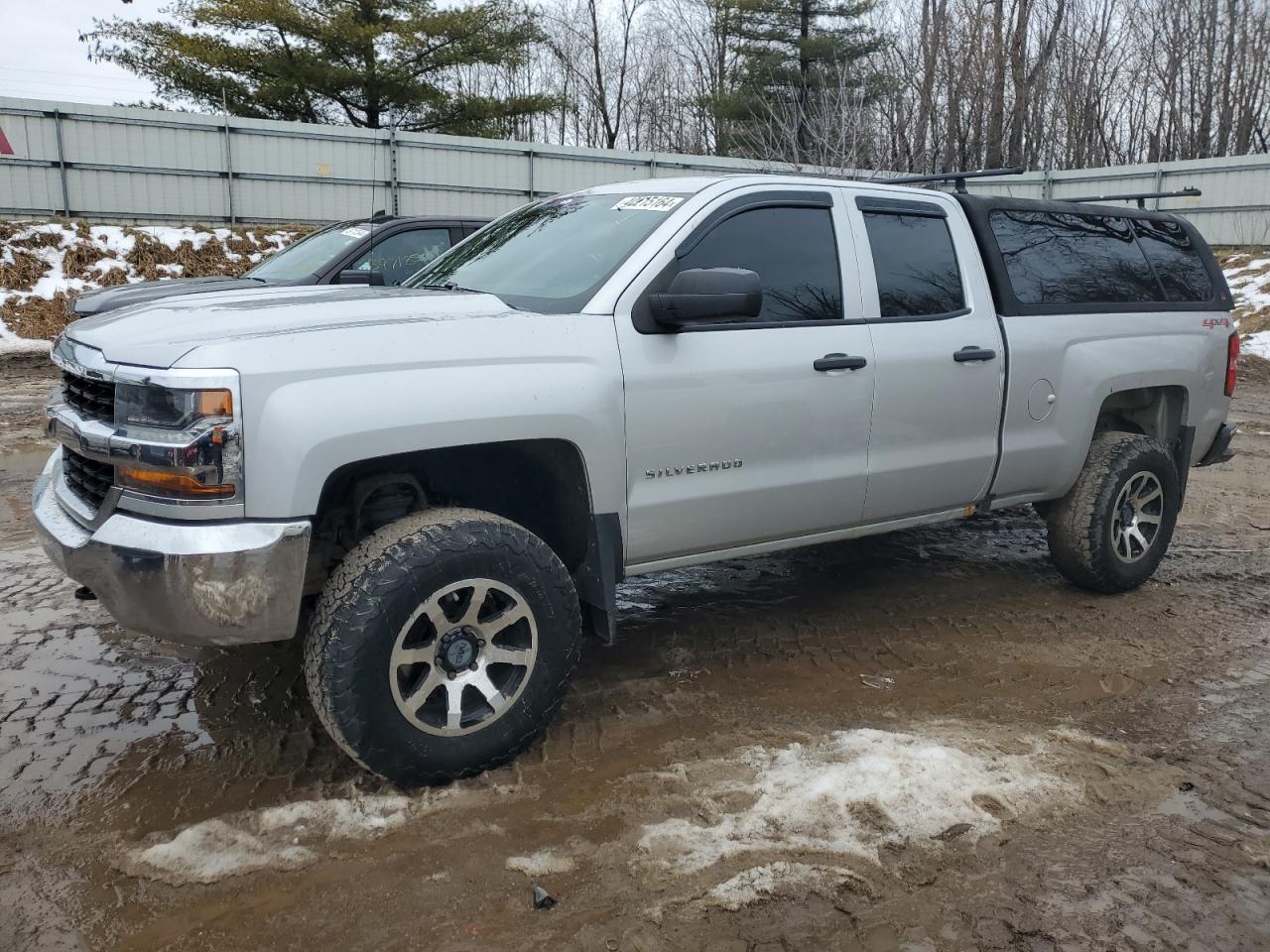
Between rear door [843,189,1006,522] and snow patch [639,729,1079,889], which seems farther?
rear door [843,189,1006,522]

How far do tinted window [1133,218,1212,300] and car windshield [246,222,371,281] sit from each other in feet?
19.1

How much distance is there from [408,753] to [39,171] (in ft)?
59.5

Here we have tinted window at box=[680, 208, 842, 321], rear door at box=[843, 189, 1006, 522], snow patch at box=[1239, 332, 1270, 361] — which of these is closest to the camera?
tinted window at box=[680, 208, 842, 321]

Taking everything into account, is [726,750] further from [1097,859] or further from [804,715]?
[1097,859]

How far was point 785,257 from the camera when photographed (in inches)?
158

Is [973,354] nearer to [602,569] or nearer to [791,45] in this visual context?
[602,569]

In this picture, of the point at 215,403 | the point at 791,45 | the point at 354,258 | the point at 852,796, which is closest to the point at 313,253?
the point at 354,258

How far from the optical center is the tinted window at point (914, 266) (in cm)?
427

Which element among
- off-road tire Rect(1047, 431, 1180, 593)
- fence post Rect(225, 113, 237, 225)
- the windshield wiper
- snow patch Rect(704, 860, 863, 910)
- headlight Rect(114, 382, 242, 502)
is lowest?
snow patch Rect(704, 860, 863, 910)

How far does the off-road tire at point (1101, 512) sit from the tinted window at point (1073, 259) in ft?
2.44

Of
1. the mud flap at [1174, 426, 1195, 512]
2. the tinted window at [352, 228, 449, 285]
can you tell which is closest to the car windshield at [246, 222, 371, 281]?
the tinted window at [352, 228, 449, 285]

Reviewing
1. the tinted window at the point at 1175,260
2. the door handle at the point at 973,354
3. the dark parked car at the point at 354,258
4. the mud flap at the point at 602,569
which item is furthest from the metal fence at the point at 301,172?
the mud flap at the point at 602,569

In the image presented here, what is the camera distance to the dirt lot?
2.63 meters

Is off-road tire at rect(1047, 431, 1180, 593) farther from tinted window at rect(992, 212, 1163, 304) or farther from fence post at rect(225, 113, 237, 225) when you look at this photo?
fence post at rect(225, 113, 237, 225)
